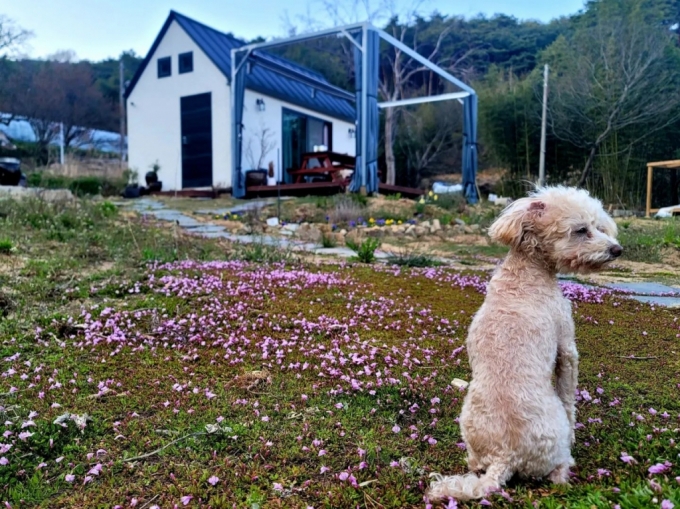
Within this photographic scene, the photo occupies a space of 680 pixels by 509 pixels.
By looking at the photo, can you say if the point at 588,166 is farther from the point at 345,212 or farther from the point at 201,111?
the point at 201,111

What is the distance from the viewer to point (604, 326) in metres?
3.63

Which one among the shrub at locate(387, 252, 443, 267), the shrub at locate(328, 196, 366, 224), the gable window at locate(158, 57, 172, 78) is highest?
the gable window at locate(158, 57, 172, 78)

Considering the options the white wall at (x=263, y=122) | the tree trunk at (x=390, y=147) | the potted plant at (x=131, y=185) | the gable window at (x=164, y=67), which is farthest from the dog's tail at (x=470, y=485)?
the tree trunk at (x=390, y=147)

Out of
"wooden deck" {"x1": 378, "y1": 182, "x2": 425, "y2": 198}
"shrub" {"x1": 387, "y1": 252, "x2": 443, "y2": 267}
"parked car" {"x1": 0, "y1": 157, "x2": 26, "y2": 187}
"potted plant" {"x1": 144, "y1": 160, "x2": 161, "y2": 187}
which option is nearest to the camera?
"shrub" {"x1": 387, "y1": 252, "x2": 443, "y2": 267}

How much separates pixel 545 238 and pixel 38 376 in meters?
2.56

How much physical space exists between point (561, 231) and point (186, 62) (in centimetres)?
1990

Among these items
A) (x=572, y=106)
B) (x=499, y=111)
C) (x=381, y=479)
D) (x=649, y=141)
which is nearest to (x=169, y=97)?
(x=499, y=111)

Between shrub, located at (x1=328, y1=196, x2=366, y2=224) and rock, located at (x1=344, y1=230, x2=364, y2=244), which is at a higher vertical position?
shrub, located at (x1=328, y1=196, x2=366, y2=224)

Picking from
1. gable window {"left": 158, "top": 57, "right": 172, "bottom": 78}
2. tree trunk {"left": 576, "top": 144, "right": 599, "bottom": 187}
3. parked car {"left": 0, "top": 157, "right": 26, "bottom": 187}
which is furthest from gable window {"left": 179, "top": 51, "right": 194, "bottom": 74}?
tree trunk {"left": 576, "top": 144, "right": 599, "bottom": 187}

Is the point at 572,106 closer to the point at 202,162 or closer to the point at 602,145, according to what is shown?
the point at 602,145

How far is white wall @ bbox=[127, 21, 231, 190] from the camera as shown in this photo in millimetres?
18469

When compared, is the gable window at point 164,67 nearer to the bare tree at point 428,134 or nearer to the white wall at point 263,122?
the white wall at point 263,122

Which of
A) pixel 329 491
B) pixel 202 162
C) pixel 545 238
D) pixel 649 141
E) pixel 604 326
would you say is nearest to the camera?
pixel 329 491

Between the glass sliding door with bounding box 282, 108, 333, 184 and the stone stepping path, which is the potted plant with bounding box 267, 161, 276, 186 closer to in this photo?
the glass sliding door with bounding box 282, 108, 333, 184
